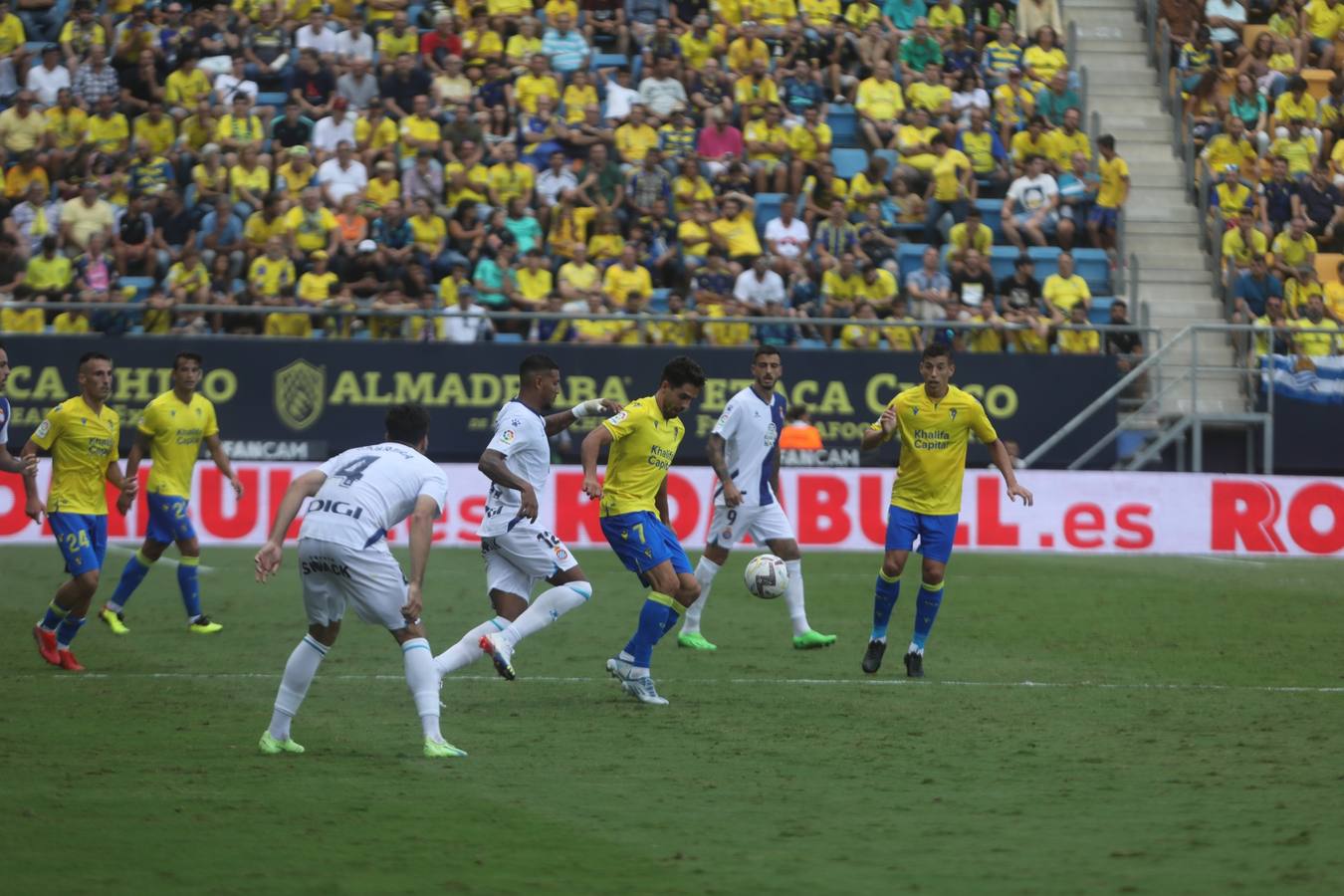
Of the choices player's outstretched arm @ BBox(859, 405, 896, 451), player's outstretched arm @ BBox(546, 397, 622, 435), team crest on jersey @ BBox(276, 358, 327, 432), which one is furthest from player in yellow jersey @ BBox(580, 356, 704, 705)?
team crest on jersey @ BBox(276, 358, 327, 432)

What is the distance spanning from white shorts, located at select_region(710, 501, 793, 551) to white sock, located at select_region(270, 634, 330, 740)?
653 cm

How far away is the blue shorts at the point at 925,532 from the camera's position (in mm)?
13469

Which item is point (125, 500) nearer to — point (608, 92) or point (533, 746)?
point (533, 746)

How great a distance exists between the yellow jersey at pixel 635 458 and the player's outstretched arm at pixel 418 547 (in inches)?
107

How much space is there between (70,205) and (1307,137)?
18.5m

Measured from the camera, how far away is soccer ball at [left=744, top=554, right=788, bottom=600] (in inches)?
593

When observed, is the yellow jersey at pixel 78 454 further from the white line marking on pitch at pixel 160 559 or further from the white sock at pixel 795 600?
the white line marking on pitch at pixel 160 559

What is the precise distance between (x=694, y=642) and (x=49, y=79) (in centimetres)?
1698

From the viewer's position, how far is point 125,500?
48.6ft

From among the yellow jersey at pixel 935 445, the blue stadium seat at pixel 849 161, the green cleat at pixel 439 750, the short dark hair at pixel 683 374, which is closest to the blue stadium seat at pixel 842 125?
the blue stadium seat at pixel 849 161

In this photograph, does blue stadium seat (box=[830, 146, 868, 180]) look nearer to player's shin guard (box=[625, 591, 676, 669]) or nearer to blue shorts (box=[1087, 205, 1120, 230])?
blue shorts (box=[1087, 205, 1120, 230])

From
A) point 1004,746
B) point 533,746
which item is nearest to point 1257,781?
point 1004,746

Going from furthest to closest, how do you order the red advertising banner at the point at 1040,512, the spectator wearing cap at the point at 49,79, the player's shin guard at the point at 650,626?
the spectator wearing cap at the point at 49,79
the red advertising banner at the point at 1040,512
the player's shin guard at the point at 650,626

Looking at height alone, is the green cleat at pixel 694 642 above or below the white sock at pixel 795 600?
below
